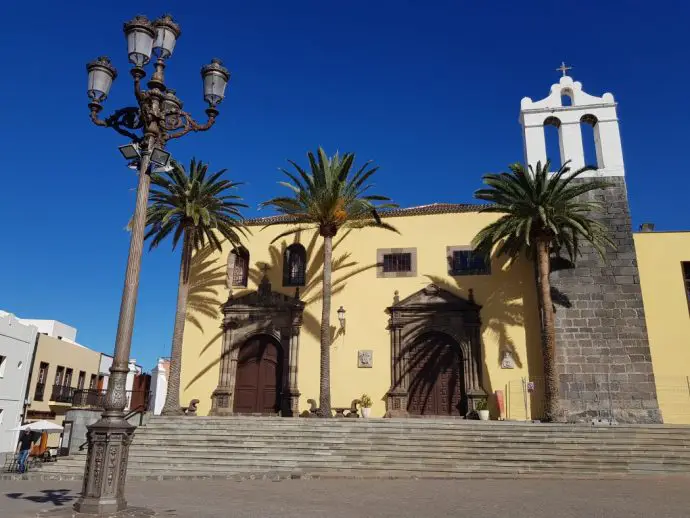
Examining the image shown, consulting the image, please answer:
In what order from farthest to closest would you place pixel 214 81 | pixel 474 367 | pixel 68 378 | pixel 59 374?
pixel 68 378
pixel 59 374
pixel 474 367
pixel 214 81

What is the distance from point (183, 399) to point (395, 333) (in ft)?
29.8

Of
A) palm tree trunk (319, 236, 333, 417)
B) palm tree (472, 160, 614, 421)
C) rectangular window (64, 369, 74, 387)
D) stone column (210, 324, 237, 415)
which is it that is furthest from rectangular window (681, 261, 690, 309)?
rectangular window (64, 369, 74, 387)

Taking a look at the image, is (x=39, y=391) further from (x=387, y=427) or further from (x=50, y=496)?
(x=387, y=427)

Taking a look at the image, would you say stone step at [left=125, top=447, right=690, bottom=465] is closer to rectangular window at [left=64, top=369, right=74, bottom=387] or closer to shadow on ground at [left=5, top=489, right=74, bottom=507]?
shadow on ground at [left=5, top=489, right=74, bottom=507]

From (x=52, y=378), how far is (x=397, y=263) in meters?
20.3

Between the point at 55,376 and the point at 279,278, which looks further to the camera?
the point at 55,376

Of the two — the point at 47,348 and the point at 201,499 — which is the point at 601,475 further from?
the point at 47,348

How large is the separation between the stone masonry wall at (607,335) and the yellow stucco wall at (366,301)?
1153 millimetres

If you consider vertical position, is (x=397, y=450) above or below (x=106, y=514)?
above

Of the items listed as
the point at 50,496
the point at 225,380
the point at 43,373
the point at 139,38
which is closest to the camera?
the point at 139,38

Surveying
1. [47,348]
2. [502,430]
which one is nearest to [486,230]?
[502,430]

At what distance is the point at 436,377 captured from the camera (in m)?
20.9

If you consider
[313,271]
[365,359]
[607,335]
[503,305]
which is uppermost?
[313,271]

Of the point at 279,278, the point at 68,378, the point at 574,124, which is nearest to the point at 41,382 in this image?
the point at 68,378
